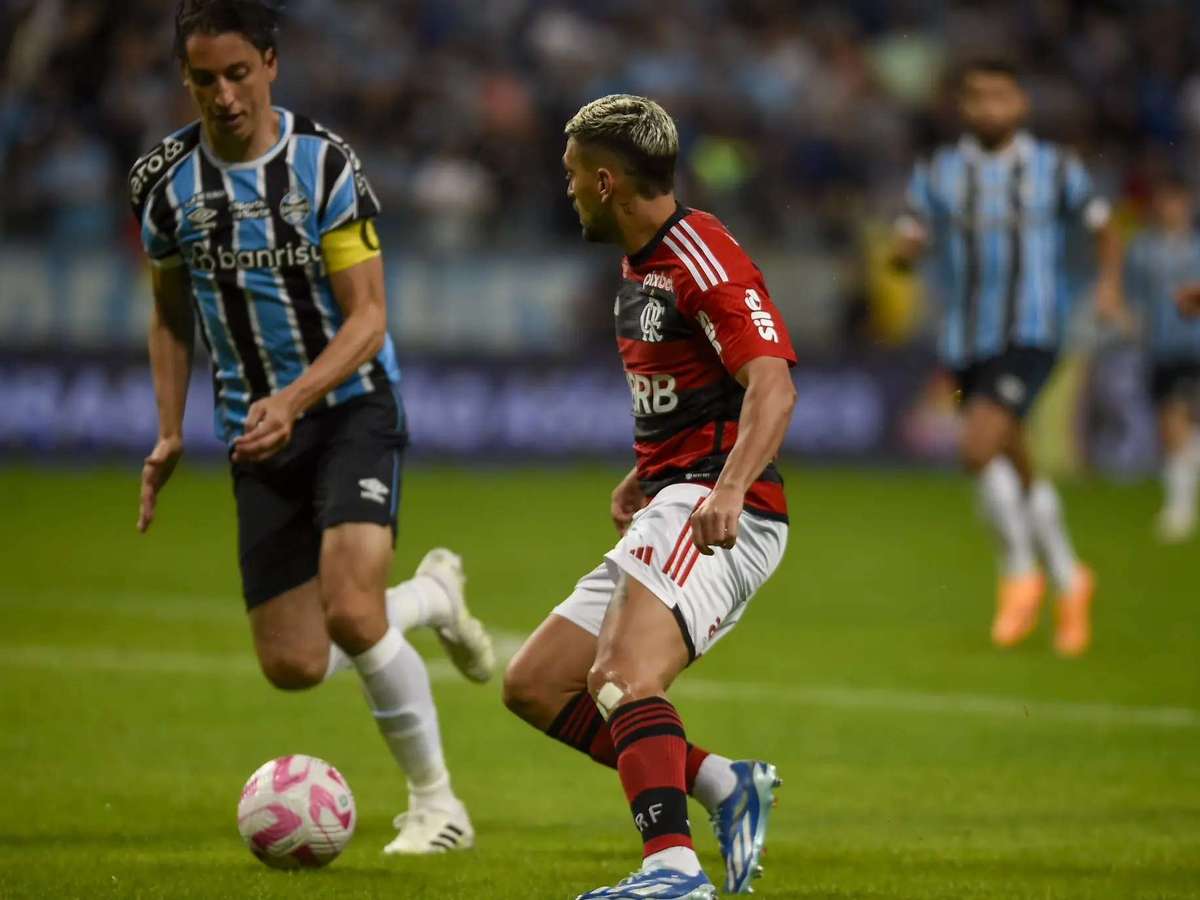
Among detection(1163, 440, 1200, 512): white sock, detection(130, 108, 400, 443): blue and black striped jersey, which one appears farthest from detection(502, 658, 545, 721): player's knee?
detection(1163, 440, 1200, 512): white sock

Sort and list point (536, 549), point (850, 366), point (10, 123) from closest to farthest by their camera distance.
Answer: point (536, 549) → point (10, 123) → point (850, 366)

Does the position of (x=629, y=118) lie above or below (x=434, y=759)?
above

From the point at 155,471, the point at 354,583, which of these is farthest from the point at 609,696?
the point at 155,471

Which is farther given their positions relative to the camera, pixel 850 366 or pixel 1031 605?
pixel 850 366

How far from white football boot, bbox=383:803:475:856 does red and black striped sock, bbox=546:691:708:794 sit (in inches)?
23.9

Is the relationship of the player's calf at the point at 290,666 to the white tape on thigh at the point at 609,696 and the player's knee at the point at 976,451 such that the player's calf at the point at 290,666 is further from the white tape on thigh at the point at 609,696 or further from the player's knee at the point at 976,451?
the player's knee at the point at 976,451

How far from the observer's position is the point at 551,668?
525cm

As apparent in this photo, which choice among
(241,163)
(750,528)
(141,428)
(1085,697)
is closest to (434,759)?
(750,528)

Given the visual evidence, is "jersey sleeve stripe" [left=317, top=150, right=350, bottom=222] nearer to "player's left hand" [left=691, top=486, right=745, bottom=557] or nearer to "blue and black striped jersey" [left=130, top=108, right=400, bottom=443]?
"blue and black striped jersey" [left=130, top=108, right=400, bottom=443]

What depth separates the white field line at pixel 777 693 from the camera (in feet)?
26.7

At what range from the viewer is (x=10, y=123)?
17.1 m

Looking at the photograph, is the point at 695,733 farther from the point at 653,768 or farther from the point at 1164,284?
the point at 1164,284

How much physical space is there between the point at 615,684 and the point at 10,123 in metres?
13.7

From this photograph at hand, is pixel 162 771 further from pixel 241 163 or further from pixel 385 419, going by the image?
pixel 241 163
